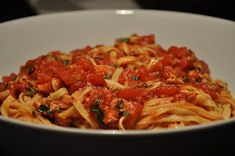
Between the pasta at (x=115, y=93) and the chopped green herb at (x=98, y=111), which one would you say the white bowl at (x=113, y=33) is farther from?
the chopped green herb at (x=98, y=111)

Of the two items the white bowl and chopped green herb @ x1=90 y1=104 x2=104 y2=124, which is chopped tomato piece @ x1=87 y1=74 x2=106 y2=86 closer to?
chopped green herb @ x1=90 y1=104 x2=104 y2=124

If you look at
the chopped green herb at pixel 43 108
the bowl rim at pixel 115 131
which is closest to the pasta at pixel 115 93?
the chopped green herb at pixel 43 108

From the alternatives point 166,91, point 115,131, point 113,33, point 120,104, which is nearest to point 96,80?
point 120,104

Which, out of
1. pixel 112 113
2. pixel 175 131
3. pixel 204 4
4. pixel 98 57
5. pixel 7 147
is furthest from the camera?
pixel 204 4

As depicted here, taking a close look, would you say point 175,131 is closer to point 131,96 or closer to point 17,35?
point 131,96

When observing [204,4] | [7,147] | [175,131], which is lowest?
[7,147]

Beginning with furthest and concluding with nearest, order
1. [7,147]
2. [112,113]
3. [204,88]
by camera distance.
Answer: [204,88] → [112,113] → [7,147]

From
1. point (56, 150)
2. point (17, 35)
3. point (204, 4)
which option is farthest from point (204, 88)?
point (204, 4)
